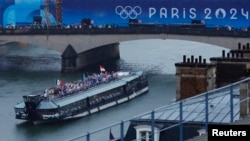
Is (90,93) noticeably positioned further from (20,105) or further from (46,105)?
(20,105)

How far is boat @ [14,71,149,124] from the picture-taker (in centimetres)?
2975

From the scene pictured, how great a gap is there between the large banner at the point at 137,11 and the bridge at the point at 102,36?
1659mm

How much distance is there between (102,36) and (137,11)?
2920 millimetres

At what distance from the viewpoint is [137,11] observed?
45531mm

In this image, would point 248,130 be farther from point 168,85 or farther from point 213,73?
point 168,85

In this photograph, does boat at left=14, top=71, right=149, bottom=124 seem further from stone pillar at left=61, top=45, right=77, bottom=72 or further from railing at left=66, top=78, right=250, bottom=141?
railing at left=66, top=78, right=250, bottom=141

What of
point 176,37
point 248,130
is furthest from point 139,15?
Answer: point 248,130

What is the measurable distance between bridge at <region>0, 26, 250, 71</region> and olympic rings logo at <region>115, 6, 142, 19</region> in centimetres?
165

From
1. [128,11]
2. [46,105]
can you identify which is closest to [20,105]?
[46,105]

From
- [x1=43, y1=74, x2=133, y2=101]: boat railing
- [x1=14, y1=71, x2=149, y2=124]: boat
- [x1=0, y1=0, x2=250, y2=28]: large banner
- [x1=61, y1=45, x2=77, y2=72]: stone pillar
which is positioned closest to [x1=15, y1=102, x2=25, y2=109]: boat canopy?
[x1=14, y1=71, x2=149, y2=124]: boat

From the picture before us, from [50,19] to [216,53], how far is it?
8.51 metres

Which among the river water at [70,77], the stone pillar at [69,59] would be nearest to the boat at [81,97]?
the river water at [70,77]

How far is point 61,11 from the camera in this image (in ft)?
154

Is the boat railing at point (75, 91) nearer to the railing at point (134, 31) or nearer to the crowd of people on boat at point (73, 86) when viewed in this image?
the crowd of people on boat at point (73, 86)
